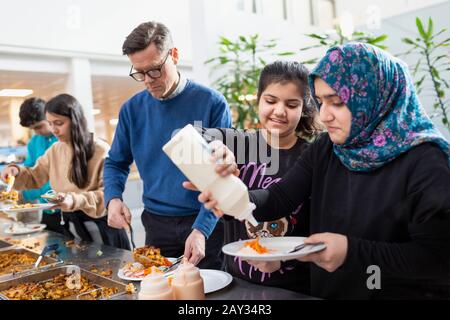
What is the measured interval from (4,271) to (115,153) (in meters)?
0.61

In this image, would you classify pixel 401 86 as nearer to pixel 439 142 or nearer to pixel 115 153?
pixel 439 142

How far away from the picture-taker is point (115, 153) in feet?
5.93

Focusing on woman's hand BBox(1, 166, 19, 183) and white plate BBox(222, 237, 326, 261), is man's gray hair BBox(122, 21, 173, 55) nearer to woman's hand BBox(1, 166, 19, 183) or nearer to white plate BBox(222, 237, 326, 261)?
white plate BBox(222, 237, 326, 261)

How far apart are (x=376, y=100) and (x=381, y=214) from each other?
0.87ft

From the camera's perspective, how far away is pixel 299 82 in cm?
133

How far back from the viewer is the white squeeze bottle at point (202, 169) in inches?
32.4

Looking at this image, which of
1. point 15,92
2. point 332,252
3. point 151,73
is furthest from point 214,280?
point 15,92

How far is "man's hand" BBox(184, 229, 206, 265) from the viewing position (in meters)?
1.29

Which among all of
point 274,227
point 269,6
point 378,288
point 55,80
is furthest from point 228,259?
point 269,6

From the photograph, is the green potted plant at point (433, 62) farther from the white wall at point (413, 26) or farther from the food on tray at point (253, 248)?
the food on tray at point (253, 248)

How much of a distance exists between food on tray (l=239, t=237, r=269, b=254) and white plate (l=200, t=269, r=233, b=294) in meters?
0.18

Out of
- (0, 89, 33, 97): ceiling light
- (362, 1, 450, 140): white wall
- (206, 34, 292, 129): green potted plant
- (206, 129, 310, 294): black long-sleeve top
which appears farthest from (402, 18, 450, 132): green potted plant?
(0, 89, 33, 97): ceiling light

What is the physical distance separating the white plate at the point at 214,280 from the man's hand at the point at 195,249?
0.19ft

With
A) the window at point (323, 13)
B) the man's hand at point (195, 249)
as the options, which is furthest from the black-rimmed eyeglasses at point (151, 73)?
the window at point (323, 13)
